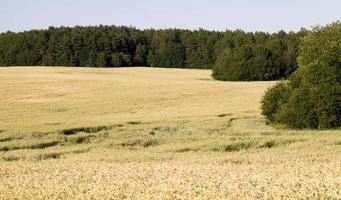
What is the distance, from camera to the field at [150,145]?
834cm

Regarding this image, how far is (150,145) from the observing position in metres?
27.3

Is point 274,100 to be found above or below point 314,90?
below

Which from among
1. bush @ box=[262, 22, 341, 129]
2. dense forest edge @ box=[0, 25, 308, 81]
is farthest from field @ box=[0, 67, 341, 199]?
dense forest edge @ box=[0, 25, 308, 81]

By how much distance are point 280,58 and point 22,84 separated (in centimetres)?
4619

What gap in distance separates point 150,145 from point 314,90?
14.3 m

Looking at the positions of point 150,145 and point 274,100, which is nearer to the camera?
point 150,145

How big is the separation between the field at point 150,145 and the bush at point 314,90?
1777 millimetres

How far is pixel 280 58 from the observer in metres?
97.4

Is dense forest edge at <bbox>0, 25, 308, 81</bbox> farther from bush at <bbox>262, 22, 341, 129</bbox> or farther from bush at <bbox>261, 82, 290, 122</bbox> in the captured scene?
bush at <bbox>261, 82, 290, 122</bbox>

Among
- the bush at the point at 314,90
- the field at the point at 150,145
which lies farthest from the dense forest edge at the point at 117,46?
the bush at the point at 314,90

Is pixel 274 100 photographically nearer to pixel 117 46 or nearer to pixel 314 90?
pixel 314 90

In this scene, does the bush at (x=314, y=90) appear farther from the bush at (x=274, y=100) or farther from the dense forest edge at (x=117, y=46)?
the dense forest edge at (x=117, y=46)

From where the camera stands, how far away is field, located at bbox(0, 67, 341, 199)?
834 centimetres

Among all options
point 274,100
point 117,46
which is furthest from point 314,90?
point 117,46
